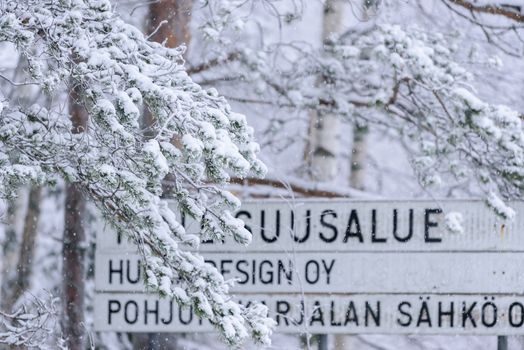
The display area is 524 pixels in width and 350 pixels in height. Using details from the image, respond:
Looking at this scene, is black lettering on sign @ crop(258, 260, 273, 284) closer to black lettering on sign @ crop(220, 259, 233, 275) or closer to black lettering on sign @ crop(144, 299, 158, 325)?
black lettering on sign @ crop(220, 259, 233, 275)

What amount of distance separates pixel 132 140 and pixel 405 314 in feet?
8.31

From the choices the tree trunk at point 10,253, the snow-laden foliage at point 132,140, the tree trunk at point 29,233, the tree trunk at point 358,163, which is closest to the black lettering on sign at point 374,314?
the snow-laden foliage at point 132,140

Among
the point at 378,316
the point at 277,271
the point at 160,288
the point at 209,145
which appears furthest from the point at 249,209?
the point at 209,145

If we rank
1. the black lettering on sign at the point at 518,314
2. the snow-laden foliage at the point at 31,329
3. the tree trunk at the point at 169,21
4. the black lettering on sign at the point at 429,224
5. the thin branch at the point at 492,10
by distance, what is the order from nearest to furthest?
the snow-laden foliage at the point at 31,329 < the black lettering on sign at the point at 518,314 < the black lettering on sign at the point at 429,224 < the tree trunk at the point at 169,21 < the thin branch at the point at 492,10

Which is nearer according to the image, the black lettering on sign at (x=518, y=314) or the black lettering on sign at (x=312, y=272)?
the black lettering on sign at (x=518, y=314)

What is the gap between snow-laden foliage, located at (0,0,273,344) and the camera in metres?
5.18

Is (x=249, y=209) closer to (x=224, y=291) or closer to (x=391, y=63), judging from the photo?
(x=224, y=291)

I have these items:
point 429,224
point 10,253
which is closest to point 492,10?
point 429,224

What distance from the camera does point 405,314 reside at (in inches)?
275

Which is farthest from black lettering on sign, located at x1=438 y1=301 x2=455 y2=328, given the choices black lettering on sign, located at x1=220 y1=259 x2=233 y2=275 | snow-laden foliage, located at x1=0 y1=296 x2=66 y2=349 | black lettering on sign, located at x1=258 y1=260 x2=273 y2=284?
snow-laden foliage, located at x1=0 y1=296 x2=66 y2=349

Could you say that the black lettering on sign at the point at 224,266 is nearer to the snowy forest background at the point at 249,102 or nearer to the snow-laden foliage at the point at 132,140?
the snowy forest background at the point at 249,102

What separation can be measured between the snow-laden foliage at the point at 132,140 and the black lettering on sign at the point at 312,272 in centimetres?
114

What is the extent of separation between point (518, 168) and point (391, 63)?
4.05 feet

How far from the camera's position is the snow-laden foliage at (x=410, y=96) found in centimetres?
833
